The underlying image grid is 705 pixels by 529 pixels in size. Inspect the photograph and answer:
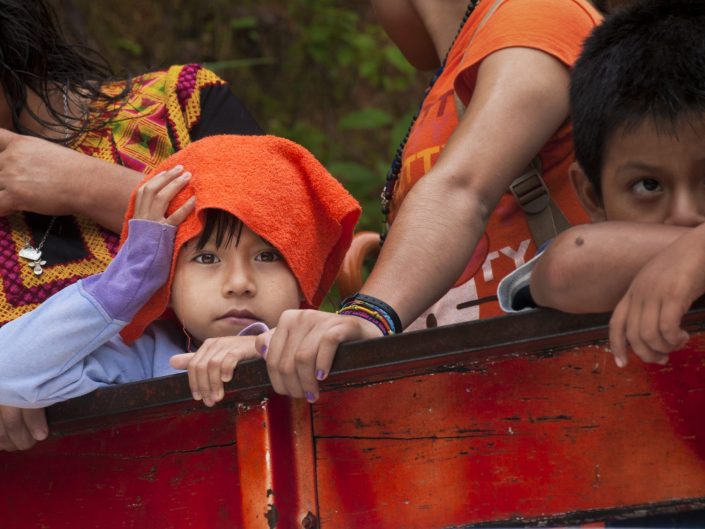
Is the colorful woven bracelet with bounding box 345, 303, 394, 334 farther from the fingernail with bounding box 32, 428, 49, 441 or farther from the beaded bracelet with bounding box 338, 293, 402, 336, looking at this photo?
the fingernail with bounding box 32, 428, 49, 441

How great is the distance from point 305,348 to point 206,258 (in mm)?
597

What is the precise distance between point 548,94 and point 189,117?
811mm

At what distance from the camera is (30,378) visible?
6.29 feet

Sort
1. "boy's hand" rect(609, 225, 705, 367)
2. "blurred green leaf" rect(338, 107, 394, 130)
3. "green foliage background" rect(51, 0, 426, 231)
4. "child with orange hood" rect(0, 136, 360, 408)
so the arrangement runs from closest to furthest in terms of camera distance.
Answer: "boy's hand" rect(609, 225, 705, 367), "child with orange hood" rect(0, 136, 360, 408), "blurred green leaf" rect(338, 107, 394, 130), "green foliage background" rect(51, 0, 426, 231)

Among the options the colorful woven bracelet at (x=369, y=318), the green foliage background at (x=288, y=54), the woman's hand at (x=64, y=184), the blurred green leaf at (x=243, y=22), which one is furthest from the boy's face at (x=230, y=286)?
the blurred green leaf at (x=243, y=22)

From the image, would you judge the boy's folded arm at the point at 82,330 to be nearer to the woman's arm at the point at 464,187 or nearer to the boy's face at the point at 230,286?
the boy's face at the point at 230,286

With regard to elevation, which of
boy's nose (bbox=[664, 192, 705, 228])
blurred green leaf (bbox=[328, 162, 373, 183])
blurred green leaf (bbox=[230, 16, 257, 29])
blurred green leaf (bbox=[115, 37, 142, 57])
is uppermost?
blurred green leaf (bbox=[230, 16, 257, 29])

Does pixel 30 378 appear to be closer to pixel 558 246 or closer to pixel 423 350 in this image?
pixel 423 350

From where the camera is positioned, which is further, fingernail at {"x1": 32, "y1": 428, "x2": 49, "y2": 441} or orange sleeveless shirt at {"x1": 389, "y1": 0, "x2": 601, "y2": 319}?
orange sleeveless shirt at {"x1": 389, "y1": 0, "x2": 601, "y2": 319}

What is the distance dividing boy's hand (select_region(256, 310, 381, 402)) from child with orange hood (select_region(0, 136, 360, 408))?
0.36 meters

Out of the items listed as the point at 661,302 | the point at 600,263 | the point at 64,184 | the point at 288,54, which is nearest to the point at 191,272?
the point at 64,184

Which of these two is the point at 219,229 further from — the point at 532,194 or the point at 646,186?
the point at 646,186

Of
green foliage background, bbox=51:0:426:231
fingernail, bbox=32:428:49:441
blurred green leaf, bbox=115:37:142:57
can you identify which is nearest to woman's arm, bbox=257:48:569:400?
fingernail, bbox=32:428:49:441

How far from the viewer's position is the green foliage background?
578 cm
